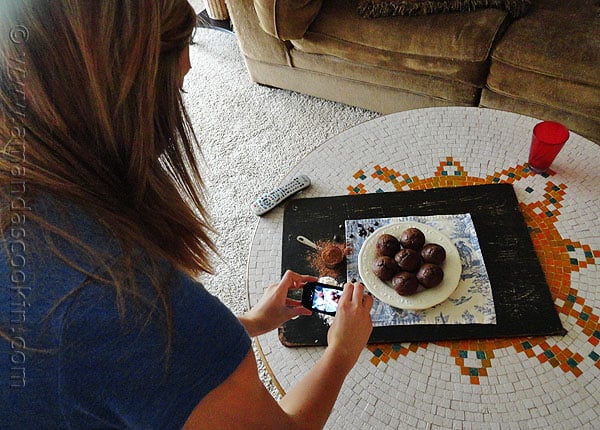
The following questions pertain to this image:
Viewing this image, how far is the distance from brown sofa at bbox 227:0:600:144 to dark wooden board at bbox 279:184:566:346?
67 centimetres

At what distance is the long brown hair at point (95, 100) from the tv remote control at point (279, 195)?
20.3 inches

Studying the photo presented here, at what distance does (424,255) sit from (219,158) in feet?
4.17

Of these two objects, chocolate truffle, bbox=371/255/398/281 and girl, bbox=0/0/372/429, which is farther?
chocolate truffle, bbox=371/255/398/281

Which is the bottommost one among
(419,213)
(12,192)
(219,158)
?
(219,158)

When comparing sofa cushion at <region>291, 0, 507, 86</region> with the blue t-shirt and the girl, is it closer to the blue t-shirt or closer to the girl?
the girl

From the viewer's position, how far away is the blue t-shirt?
47 cm

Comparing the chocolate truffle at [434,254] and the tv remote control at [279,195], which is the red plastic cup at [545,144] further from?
the tv remote control at [279,195]

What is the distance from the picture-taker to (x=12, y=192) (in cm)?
51

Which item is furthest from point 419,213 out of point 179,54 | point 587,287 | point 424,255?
point 179,54

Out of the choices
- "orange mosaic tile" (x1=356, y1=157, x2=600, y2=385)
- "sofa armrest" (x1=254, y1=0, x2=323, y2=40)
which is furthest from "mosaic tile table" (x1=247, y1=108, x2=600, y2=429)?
"sofa armrest" (x1=254, y1=0, x2=323, y2=40)

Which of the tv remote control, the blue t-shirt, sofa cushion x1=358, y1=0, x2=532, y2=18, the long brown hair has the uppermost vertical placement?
the long brown hair

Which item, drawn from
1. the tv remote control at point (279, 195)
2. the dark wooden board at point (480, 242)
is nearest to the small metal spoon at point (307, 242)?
the dark wooden board at point (480, 242)

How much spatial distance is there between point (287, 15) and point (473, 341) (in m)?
1.36

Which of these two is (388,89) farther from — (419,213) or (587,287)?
(587,287)
